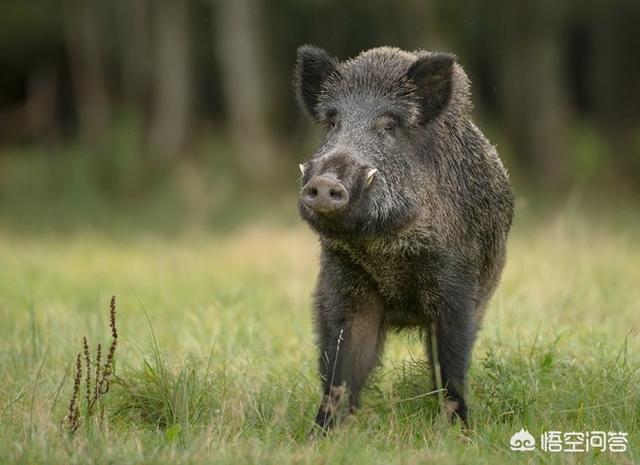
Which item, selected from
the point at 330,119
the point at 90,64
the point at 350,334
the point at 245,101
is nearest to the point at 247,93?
the point at 245,101

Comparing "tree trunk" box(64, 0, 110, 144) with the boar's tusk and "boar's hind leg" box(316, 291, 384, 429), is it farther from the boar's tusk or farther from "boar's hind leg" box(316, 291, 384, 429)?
the boar's tusk

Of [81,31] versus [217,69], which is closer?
[81,31]

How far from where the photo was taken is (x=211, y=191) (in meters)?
20.3

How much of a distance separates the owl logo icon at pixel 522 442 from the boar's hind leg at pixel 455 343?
0.43 m

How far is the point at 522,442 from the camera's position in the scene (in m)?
5.16

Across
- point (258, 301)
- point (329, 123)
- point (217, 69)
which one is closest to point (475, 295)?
point (329, 123)

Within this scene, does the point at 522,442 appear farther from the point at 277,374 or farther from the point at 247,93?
the point at 247,93

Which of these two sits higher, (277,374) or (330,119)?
(330,119)

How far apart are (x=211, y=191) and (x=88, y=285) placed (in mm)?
10055

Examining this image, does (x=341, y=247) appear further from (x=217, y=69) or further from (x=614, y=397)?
(x=217, y=69)

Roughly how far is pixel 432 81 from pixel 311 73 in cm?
67

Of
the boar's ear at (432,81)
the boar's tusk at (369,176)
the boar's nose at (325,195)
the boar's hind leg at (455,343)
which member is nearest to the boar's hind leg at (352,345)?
the boar's hind leg at (455,343)

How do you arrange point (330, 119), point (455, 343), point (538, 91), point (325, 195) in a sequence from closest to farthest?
point (325, 195), point (455, 343), point (330, 119), point (538, 91)

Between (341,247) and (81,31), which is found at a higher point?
(81,31)
